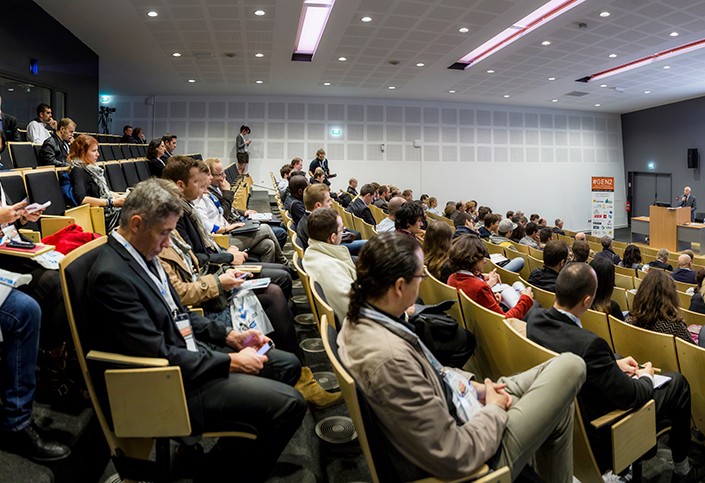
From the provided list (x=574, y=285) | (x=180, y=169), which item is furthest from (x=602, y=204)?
(x=180, y=169)

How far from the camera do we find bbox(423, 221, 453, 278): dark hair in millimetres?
3041

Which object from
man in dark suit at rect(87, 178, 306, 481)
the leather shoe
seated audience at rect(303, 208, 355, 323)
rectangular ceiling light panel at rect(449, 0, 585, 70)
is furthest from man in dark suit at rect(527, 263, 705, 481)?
rectangular ceiling light panel at rect(449, 0, 585, 70)

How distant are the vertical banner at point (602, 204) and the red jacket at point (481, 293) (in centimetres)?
1110

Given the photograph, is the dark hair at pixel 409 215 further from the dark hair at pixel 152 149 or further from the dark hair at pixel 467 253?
the dark hair at pixel 152 149

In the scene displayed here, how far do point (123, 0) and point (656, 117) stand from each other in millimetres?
15604

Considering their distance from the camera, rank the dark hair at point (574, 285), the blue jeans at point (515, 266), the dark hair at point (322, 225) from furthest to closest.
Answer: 1. the blue jeans at point (515, 266)
2. the dark hair at point (322, 225)
3. the dark hair at point (574, 285)

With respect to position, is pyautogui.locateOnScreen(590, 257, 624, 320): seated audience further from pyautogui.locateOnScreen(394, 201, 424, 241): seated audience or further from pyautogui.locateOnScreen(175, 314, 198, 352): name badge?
pyautogui.locateOnScreen(175, 314, 198, 352): name badge

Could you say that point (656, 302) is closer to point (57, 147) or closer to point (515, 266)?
point (515, 266)

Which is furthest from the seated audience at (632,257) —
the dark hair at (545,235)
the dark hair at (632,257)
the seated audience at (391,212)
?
the seated audience at (391,212)

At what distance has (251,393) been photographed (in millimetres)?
1573

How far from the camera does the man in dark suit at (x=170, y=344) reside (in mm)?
1481

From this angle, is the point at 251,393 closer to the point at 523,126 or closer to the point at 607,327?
the point at 607,327

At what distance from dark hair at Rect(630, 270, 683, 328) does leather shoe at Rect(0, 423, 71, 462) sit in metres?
2.86

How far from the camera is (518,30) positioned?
7.72 m
